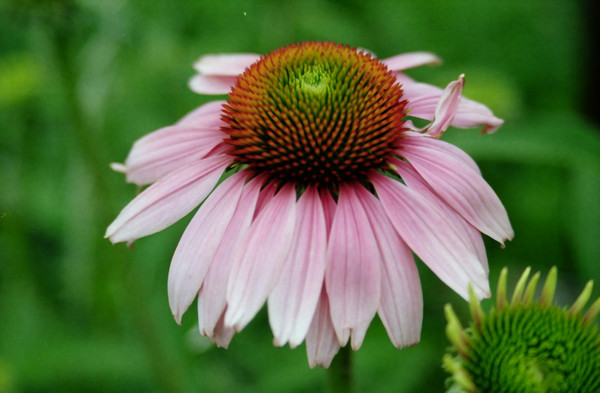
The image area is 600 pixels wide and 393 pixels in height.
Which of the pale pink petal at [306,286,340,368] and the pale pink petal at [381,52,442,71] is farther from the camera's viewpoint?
the pale pink petal at [381,52,442,71]

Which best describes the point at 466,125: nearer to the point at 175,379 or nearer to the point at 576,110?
the point at 175,379

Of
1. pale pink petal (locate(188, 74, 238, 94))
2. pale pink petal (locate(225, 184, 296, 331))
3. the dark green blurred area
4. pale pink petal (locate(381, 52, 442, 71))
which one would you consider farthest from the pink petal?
the dark green blurred area

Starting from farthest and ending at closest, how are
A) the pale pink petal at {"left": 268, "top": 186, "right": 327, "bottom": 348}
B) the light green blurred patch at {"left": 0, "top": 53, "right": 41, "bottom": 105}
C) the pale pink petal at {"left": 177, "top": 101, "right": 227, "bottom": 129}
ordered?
the light green blurred patch at {"left": 0, "top": 53, "right": 41, "bottom": 105} → the pale pink petal at {"left": 177, "top": 101, "right": 227, "bottom": 129} → the pale pink petal at {"left": 268, "top": 186, "right": 327, "bottom": 348}

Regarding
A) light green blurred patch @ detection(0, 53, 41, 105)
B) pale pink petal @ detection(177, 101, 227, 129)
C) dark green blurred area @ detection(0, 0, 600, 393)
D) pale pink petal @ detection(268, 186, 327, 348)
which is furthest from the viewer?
light green blurred patch @ detection(0, 53, 41, 105)

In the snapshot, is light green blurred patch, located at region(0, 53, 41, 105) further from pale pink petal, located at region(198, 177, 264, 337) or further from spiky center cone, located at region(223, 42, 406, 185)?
pale pink petal, located at region(198, 177, 264, 337)

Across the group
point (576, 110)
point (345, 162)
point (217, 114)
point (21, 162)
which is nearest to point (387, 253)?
point (345, 162)

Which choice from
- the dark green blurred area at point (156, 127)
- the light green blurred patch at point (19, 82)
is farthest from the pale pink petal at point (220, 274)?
the light green blurred patch at point (19, 82)
